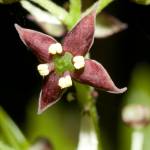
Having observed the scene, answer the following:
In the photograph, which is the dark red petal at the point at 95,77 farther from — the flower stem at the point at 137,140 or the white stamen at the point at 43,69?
the flower stem at the point at 137,140

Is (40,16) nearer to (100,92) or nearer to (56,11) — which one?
(56,11)

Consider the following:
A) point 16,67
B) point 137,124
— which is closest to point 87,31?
point 137,124

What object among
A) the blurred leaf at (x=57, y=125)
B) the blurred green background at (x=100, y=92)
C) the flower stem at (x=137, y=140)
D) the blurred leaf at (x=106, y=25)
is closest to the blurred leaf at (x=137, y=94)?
the blurred green background at (x=100, y=92)

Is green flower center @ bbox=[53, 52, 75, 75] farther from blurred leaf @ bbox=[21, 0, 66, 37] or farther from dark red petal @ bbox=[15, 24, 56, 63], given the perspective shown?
blurred leaf @ bbox=[21, 0, 66, 37]

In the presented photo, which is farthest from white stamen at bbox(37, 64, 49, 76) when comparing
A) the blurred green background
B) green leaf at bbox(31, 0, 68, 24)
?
the blurred green background

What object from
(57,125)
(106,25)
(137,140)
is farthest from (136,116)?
(57,125)

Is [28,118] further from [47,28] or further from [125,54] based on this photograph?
[47,28]
